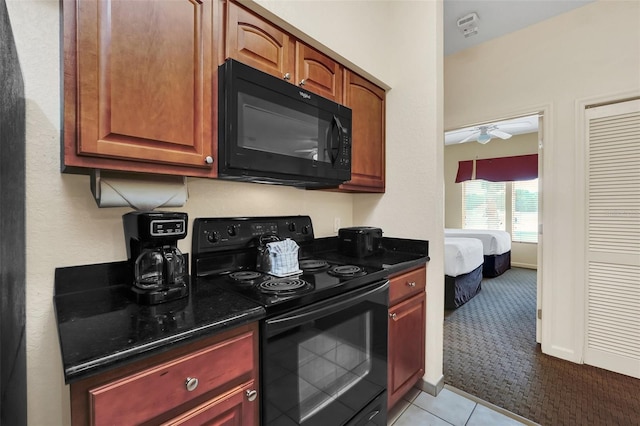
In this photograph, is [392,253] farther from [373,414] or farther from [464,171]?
[464,171]

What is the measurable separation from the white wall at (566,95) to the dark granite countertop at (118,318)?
2588 millimetres

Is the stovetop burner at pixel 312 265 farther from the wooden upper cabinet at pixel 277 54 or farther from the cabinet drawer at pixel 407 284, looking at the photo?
the wooden upper cabinet at pixel 277 54

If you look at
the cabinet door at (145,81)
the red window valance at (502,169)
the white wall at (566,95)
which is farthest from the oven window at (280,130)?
Answer: the red window valance at (502,169)

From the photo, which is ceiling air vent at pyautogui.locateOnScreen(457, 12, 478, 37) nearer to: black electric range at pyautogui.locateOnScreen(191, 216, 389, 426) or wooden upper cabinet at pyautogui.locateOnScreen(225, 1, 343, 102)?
wooden upper cabinet at pyautogui.locateOnScreen(225, 1, 343, 102)

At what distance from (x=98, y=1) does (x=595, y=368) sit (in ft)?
11.8

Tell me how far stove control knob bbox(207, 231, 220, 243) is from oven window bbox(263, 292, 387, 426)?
637 millimetres

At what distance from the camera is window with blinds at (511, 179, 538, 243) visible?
5.95m

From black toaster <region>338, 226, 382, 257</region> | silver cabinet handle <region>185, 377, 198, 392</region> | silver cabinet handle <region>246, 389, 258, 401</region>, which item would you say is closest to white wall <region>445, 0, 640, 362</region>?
black toaster <region>338, 226, 382, 257</region>

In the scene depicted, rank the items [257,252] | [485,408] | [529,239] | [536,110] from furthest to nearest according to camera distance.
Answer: [529,239]
[536,110]
[485,408]
[257,252]

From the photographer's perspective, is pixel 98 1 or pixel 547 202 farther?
pixel 547 202

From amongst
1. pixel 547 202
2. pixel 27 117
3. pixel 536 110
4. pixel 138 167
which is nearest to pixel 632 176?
pixel 547 202

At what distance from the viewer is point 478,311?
336 centimetres

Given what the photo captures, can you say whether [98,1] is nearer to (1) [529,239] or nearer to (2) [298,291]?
(2) [298,291]

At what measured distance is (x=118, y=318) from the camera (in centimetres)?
85
